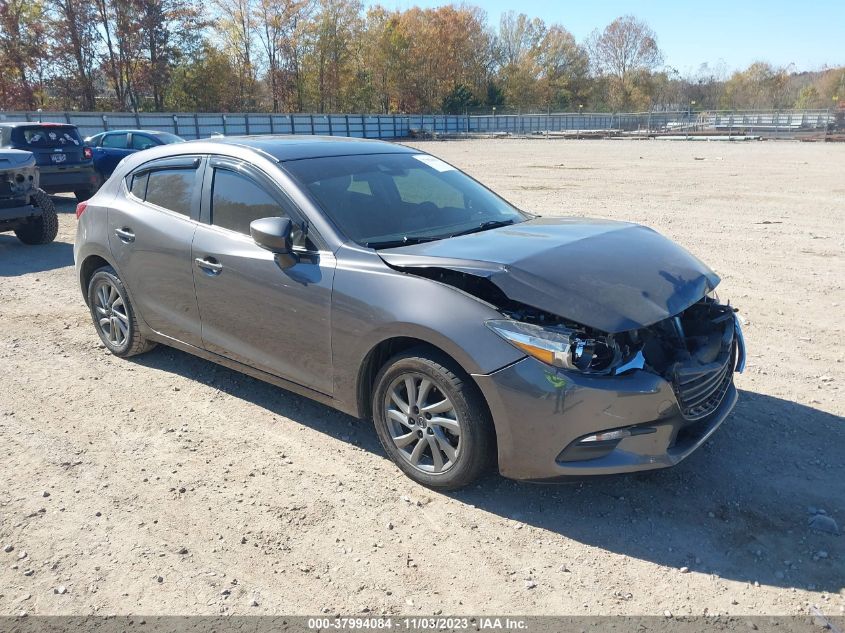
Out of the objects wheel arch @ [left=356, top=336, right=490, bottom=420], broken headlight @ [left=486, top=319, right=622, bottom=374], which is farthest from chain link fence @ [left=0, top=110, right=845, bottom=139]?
broken headlight @ [left=486, top=319, right=622, bottom=374]

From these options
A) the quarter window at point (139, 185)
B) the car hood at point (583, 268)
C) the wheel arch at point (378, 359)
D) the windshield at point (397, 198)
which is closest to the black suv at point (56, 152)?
the quarter window at point (139, 185)

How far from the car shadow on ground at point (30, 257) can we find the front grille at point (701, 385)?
336 inches

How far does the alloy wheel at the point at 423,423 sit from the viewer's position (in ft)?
11.2

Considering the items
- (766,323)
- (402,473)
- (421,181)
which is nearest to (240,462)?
(402,473)

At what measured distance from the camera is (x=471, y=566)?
304cm

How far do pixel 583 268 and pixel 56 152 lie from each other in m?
13.8

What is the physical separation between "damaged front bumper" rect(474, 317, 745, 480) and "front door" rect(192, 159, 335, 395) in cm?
115

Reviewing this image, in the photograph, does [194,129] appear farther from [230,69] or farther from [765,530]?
[765,530]

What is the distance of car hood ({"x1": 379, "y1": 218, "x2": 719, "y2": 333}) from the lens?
3.22 m

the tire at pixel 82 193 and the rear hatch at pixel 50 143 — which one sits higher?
the rear hatch at pixel 50 143

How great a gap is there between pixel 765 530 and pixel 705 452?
727 millimetres

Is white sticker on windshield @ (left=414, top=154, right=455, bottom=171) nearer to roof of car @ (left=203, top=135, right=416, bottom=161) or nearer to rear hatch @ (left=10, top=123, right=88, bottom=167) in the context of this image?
roof of car @ (left=203, top=135, right=416, bottom=161)

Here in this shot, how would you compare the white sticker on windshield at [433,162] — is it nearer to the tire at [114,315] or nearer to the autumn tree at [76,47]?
the tire at [114,315]

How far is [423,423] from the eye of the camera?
139 inches
